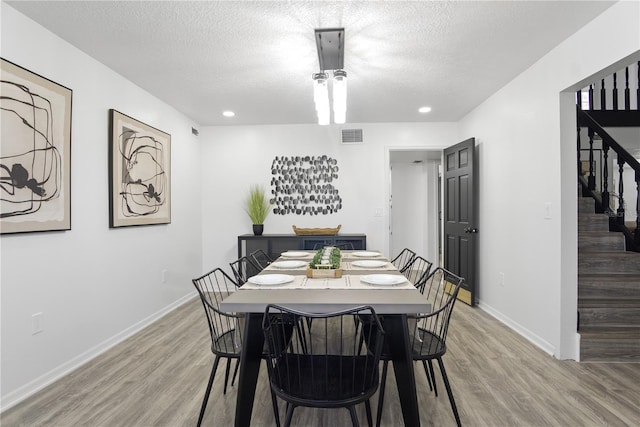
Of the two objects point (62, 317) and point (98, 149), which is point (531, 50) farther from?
point (62, 317)

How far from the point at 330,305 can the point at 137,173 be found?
2656 millimetres

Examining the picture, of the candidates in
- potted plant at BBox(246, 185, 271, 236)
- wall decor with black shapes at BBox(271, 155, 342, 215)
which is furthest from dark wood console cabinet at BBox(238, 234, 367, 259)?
wall decor with black shapes at BBox(271, 155, 342, 215)

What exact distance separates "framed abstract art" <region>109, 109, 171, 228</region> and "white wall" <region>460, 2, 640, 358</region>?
3686 millimetres

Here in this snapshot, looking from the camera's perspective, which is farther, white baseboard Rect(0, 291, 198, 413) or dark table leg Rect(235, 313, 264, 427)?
white baseboard Rect(0, 291, 198, 413)

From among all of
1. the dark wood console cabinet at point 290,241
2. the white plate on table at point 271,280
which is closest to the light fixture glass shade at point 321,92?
the white plate on table at point 271,280

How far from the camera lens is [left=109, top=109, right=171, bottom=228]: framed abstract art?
2.99 m

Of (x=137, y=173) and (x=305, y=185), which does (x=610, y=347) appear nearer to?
(x=305, y=185)

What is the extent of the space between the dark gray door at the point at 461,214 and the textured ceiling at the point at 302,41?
0.81 m

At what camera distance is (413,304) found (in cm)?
162

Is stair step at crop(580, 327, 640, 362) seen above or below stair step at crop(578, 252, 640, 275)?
below

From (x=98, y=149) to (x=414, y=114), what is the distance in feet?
11.9

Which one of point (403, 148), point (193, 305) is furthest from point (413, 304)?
point (403, 148)

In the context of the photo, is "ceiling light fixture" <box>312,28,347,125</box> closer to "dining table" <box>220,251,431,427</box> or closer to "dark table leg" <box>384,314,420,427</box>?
"dining table" <box>220,251,431,427</box>

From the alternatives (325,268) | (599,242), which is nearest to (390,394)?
(325,268)
